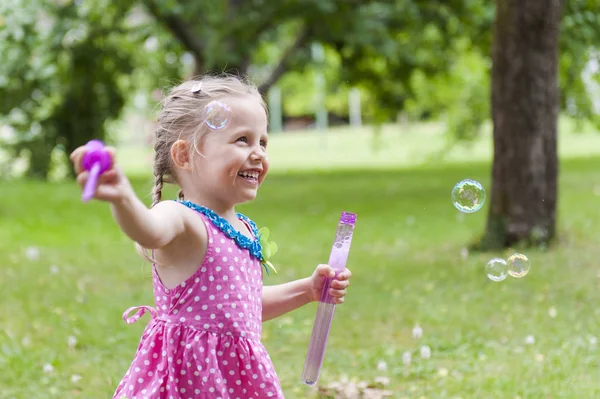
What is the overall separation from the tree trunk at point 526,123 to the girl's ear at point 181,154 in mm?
5473

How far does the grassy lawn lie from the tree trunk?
0.33 meters

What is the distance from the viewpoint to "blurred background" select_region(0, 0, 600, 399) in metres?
4.68

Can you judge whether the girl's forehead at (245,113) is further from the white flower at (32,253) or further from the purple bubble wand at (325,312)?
the white flower at (32,253)

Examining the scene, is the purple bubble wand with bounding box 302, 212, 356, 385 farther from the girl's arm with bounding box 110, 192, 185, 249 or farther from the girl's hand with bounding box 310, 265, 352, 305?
the girl's arm with bounding box 110, 192, 185, 249

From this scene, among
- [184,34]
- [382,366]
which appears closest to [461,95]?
[184,34]

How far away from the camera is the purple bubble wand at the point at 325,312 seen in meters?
2.67

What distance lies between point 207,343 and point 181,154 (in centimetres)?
54

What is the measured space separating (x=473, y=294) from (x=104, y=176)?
15.0ft

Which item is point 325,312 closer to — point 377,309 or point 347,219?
point 347,219

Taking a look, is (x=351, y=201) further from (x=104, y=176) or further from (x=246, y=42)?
(x=104, y=176)

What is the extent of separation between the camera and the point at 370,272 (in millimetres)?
7492

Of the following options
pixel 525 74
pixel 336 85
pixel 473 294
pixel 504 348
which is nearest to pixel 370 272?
pixel 473 294

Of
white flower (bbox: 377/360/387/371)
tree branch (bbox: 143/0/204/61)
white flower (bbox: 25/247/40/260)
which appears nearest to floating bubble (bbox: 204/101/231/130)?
white flower (bbox: 377/360/387/371)

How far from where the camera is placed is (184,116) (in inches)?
104
